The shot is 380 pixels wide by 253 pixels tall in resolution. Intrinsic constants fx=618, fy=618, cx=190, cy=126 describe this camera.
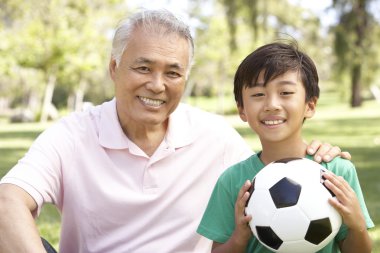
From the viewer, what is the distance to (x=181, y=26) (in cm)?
327

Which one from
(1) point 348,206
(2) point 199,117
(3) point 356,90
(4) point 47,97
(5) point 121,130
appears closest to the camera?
(1) point 348,206

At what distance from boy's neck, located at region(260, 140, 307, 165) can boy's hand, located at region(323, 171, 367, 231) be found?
336mm

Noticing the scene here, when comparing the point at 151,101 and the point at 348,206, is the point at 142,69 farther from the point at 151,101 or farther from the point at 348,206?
the point at 348,206

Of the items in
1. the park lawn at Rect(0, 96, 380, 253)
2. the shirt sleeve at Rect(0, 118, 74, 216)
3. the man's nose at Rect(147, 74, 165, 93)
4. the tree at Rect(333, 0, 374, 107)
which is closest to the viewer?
the shirt sleeve at Rect(0, 118, 74, 216)

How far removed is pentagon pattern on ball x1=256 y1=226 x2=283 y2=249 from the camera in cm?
255

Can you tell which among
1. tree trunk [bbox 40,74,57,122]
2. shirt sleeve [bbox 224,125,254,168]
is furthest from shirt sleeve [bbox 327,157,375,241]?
tree trunk [bbox 40,74,57,122]

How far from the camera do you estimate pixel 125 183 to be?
3291mm

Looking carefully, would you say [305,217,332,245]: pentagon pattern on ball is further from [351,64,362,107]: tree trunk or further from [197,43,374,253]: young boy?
[351,64,362,107]: tree trunk

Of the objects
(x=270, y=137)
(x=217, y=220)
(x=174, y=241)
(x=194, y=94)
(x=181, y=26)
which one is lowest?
(x=194, y=94)

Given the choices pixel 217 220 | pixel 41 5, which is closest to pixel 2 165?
pixel 217 220

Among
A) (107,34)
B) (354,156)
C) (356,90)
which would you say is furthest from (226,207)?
(107,34)

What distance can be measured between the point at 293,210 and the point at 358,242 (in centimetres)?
31

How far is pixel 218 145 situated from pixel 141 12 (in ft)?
2.76

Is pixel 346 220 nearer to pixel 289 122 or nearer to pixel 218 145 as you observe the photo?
pixel 289 122
